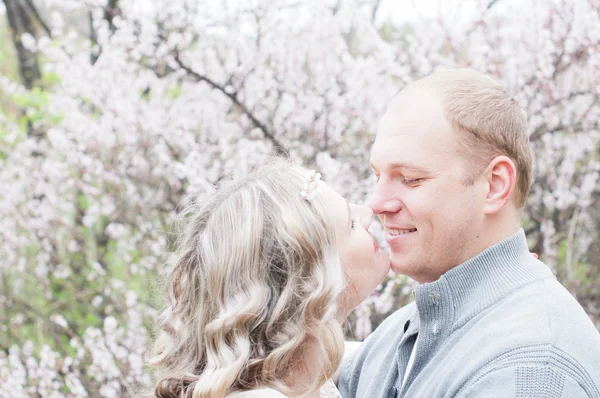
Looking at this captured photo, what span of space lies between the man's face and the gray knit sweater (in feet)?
0.31

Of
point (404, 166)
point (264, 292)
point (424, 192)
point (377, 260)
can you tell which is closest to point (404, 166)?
point (404, 166)

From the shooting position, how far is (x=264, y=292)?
6.69 ft

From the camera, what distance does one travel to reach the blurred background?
4.57 meters

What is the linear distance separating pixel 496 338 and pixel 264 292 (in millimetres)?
689

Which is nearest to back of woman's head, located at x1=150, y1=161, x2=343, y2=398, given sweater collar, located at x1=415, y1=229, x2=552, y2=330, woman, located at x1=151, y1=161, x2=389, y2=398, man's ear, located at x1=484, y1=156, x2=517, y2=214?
woman, located at x1=151, y1=161, x2=389, y2=398

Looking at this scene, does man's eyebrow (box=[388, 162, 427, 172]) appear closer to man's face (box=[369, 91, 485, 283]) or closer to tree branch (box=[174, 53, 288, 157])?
man's face (box=[369, 91, 485, 283])

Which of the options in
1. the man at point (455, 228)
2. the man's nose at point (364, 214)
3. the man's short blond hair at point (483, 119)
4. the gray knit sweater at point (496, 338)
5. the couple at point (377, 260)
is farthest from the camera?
the man's nose at point (364, 214)

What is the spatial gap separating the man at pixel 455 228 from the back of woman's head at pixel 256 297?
24 cm

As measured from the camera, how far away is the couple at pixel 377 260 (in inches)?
77.4

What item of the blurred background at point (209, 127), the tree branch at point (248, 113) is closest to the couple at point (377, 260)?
the blurred background at point (209, 127)

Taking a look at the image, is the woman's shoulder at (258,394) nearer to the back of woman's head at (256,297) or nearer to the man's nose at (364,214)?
the back of woman's head at (256,297)

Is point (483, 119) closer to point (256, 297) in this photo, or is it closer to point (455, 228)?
point (455, 228)

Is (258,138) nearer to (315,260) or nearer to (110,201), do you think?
(110,201)

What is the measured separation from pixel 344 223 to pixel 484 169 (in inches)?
18.8
